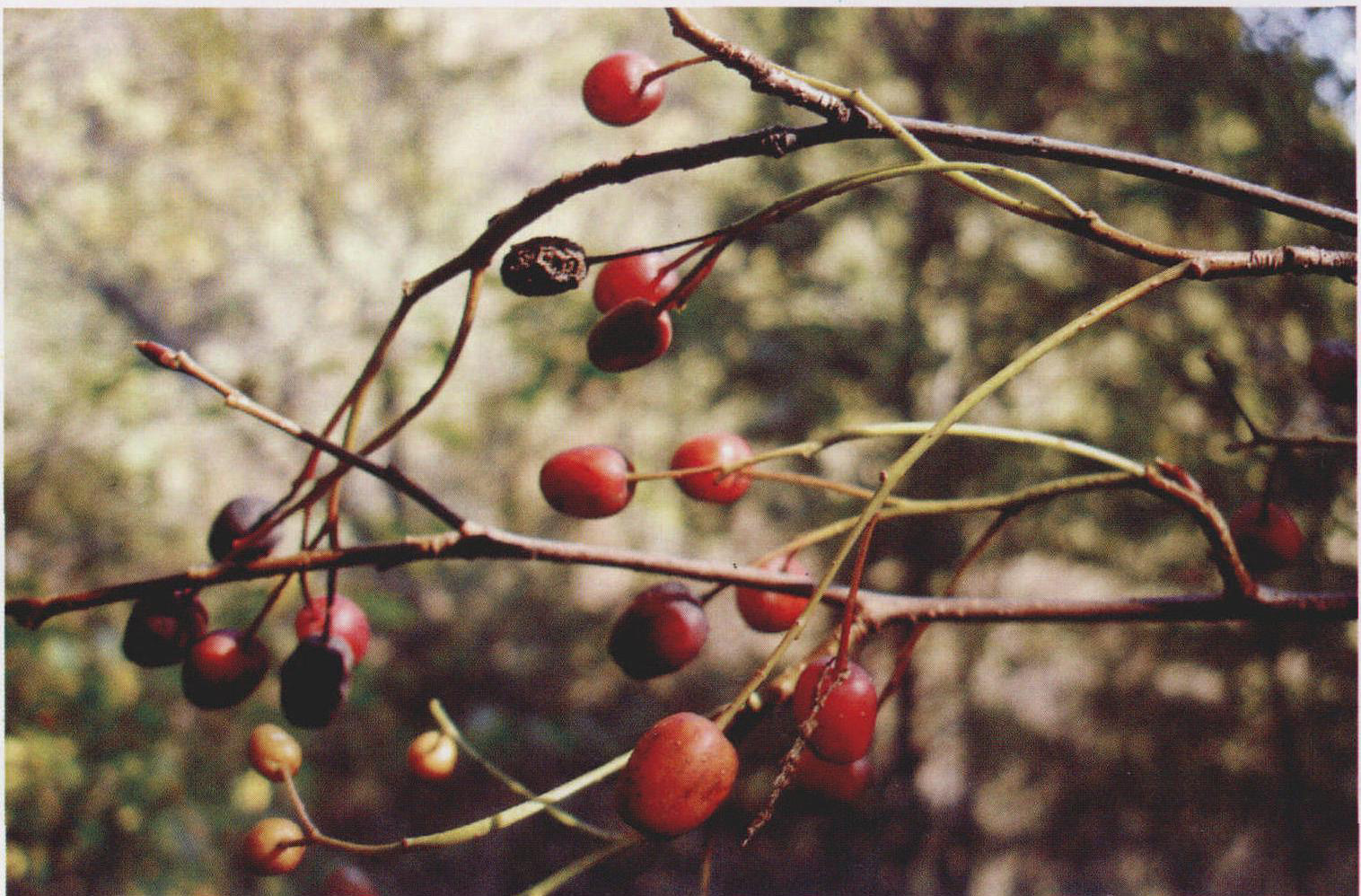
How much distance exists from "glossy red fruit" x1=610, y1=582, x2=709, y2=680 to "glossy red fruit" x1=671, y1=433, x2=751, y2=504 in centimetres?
5

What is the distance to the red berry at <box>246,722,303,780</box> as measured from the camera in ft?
1.03

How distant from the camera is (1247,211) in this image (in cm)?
136

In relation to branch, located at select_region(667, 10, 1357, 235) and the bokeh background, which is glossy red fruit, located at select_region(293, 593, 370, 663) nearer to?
branch, located at select_region(667, 10, 1357, 235)

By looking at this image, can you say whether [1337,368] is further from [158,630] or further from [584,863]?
[158,630]

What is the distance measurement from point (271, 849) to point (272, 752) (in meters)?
0.04

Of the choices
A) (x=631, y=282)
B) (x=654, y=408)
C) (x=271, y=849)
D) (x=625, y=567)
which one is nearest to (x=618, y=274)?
(x=631, y=282)

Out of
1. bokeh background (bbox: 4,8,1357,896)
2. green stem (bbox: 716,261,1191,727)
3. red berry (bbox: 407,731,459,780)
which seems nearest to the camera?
green stem (bbox: 716,261,1191,727)

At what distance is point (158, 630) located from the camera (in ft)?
1.09

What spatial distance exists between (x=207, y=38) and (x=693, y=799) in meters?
2.48

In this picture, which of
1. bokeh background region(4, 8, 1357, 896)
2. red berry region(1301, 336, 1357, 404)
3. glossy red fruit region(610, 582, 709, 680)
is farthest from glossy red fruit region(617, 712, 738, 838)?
bokeh background region(4, 8, 1357, 896)

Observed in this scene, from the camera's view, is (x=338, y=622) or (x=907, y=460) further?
(x=338, y=622)

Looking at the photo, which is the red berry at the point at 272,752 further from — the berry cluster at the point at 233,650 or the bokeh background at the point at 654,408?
the bokeh background at the point at 654,408

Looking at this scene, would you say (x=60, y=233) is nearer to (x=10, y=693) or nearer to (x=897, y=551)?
(x=10, y=693)

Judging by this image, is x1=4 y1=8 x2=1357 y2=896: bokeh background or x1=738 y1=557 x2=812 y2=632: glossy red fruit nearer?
x1=738 y1=557 x2=812 y2=632: glossy red fruit
